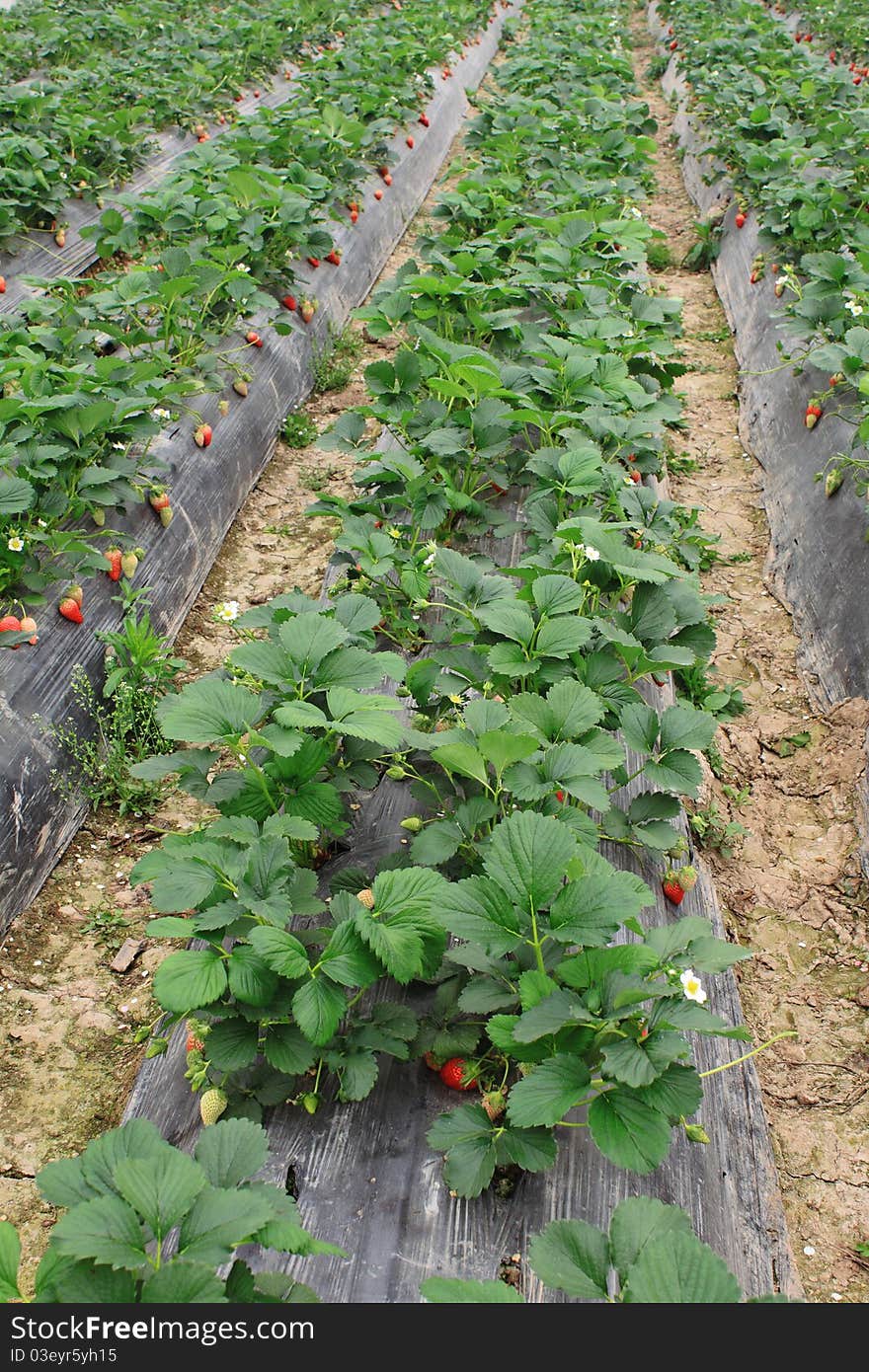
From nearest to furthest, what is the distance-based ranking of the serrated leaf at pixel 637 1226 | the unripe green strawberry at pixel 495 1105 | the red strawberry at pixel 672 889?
the serrated leaf at pixel 637 1226 < the unripe green strawberry at pixel 495 1105 < the red strawberry at pixel 672 889

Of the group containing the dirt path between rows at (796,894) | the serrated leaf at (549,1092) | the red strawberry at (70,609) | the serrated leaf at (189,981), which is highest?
the serrated leaf at (549,1092)

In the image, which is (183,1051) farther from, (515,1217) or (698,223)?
(698,223)

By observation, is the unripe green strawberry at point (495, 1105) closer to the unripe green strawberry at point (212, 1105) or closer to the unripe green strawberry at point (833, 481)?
the unripe green strawberry at point (212, 1105)

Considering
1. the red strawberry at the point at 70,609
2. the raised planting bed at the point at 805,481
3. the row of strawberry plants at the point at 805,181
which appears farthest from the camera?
the row of strawberry plants at the point at 805,181

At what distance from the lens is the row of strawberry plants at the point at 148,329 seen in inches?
114

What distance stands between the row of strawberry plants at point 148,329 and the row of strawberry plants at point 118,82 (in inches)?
22.5

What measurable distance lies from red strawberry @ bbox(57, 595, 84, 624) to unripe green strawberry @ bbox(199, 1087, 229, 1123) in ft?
5.25

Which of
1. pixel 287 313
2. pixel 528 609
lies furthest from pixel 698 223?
pixel 528 609

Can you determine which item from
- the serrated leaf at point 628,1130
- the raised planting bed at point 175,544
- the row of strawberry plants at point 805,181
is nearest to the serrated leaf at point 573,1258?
the serrated leaf at point 628,1130

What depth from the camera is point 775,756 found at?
307 centimetres

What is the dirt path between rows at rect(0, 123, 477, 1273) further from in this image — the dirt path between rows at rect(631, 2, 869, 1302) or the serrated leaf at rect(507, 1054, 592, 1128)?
the dirt path between rows at rect(631, 2, 869, 1302)

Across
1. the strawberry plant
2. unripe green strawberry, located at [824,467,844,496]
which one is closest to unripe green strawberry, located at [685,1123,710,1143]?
the strawberry plant

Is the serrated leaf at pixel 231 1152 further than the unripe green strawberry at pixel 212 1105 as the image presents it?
No

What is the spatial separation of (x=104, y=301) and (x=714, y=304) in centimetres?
396
